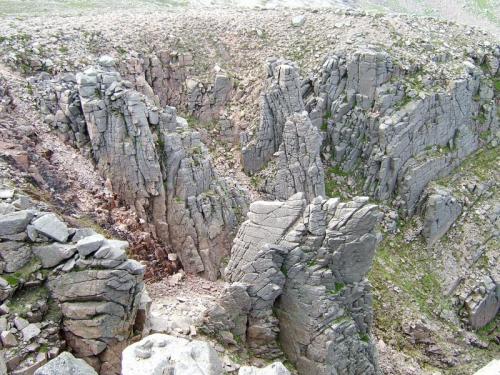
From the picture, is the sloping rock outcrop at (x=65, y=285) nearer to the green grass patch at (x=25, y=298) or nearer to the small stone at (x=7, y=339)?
the green grass patch at (x=25, y=298)

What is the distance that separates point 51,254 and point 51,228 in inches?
48.1

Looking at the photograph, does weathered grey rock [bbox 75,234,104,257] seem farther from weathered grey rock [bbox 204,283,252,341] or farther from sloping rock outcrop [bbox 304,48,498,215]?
sloping rock outcrop [bbox 304,48,498,215]

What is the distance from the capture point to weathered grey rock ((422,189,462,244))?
1978 inches

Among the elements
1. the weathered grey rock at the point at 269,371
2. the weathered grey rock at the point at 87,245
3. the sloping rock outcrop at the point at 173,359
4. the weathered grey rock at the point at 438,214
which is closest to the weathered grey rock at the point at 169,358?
the sloping rock outcrop at the point at 173,359

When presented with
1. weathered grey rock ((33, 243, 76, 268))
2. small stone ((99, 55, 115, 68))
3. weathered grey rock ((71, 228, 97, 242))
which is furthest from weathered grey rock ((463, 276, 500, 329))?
small stone ((99, 55, 115, 68))

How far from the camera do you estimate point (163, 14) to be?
2333 inches

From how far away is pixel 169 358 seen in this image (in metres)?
18.5

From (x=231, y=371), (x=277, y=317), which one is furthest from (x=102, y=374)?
(x=277, y=317)

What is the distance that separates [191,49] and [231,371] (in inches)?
1567

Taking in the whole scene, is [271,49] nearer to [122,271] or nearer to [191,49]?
[191,49]

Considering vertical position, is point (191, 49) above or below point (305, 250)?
above

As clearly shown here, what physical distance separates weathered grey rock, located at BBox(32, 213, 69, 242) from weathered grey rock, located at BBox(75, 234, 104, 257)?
34.8 inches

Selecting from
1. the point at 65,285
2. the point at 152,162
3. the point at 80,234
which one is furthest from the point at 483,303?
the point at 65,285

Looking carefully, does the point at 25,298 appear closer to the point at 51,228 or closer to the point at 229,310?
the point at 51,228
